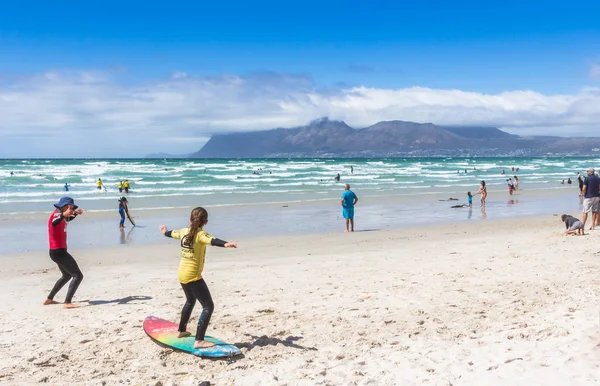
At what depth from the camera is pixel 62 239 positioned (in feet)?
25.3

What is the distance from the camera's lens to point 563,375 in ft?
15.7

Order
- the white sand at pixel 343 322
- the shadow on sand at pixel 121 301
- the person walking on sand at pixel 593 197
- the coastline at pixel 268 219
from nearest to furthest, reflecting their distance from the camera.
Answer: the white sand at pixel 343 322, the shadow on sand at pixel 121 301, the person walking on sand at pixel 593 197, the coastline at pixel 268 219

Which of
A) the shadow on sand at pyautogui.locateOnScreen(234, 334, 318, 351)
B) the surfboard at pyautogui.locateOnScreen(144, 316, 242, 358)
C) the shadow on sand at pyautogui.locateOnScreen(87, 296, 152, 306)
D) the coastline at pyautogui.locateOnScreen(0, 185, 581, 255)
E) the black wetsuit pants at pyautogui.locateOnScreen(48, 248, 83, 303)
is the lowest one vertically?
the coastline at pyautogui.locateOnScreen(0, 185, 581, 255)

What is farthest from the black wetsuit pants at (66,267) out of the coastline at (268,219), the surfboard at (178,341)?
the coastline at (268,219)

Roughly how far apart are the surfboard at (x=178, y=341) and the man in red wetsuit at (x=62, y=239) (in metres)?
1.90

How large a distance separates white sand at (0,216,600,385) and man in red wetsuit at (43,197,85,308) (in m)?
0.38

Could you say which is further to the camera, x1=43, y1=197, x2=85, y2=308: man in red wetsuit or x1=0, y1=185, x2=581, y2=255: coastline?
x1=0, y1=185, x2=581, y2=255: coastline

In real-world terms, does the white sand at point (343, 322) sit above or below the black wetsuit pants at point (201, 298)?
below

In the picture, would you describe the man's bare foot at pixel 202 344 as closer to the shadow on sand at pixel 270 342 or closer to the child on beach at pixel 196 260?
the child on beach at pixel 196 260

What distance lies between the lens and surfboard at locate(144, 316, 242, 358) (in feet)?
18.7

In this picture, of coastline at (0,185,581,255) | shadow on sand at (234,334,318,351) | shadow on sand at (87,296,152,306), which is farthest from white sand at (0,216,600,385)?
coastline at (0,185,581,255)

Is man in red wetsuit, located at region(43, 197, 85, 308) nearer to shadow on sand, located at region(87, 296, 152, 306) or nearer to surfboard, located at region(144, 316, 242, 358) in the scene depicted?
shadow on sand, located at region(87, 296, 152, 306)

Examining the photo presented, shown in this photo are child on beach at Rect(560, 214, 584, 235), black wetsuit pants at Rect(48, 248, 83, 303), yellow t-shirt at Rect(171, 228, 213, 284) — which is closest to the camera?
yellow t-shirt at Rect(171, 228, 213, 284)

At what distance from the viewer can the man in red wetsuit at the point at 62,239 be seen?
7.51 meters
